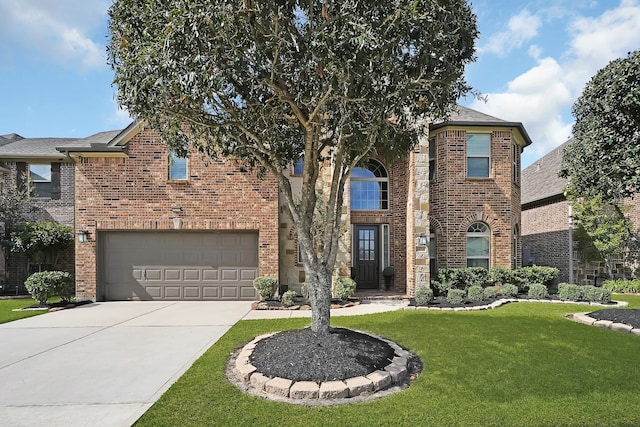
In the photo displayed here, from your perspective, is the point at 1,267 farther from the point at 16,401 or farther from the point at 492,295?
the point at 492,295

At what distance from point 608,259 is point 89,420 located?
16.1m

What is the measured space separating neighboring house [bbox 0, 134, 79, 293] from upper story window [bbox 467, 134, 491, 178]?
14.8 m

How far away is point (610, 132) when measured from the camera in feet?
19.5

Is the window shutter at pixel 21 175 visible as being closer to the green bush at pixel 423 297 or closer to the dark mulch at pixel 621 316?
the green bush at pixel 423 297

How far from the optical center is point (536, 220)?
16438 mm

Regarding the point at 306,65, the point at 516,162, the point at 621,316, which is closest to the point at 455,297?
the point at 621,316

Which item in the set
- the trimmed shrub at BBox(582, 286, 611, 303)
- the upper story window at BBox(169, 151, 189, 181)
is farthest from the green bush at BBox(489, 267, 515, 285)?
the upper story window at BBox(169, 151, 189, 181)

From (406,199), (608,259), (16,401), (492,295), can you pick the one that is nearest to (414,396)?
(16,401)

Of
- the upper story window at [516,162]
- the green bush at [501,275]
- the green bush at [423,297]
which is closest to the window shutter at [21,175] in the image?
the green bush at [423,297]

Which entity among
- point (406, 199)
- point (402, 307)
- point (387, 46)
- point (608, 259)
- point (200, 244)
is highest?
point (387, 46)

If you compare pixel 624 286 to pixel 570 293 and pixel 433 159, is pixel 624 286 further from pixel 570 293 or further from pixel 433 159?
pixel 433 159

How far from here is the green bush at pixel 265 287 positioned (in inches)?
359

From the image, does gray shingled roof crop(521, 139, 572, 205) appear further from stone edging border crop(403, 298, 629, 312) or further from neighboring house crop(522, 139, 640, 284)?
stone edging border crop(403, 298, 629, 312)

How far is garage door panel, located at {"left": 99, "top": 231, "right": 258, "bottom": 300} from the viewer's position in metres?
9.84
